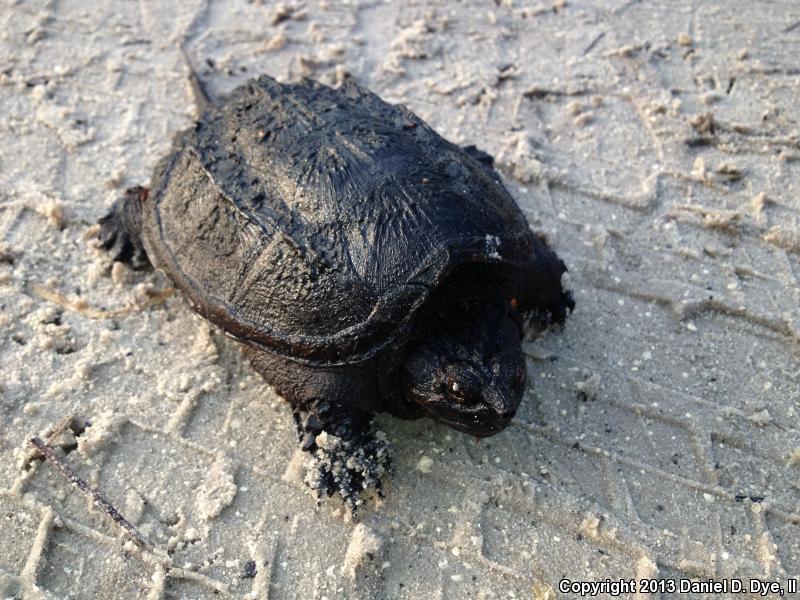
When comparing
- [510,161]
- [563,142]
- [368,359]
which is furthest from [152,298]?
[563,142]

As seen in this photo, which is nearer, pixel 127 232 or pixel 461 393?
pixel 461 393

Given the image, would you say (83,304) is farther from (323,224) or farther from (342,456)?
(342,456)

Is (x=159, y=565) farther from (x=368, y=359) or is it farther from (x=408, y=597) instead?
A: (x=368, y=359)

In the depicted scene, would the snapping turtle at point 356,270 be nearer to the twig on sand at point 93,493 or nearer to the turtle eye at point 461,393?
the turtle eye at point 461,393

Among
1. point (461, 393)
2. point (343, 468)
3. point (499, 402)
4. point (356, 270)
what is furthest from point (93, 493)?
point (499, 402)

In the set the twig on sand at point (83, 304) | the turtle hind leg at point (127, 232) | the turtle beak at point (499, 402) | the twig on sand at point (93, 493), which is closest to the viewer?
the turtle beak at point (499, 402)

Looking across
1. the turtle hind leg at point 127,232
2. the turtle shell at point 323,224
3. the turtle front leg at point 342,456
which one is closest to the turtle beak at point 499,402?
the turtle shell at point 323,224

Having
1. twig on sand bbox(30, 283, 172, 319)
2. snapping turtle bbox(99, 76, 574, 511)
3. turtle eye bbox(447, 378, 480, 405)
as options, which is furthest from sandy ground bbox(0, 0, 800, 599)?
turtle eye bbox(447, 378, 480, 405)
